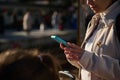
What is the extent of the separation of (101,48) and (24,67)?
2.00 feet

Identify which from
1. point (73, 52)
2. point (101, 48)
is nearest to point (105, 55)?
point (101, 48)

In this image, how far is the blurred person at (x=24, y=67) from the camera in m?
1.86

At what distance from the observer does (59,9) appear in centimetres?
3491

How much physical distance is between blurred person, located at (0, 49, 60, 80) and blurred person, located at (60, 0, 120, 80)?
0.25 meters

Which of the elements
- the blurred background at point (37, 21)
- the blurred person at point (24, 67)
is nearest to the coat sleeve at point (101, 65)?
the blurred person at point (24, 67)

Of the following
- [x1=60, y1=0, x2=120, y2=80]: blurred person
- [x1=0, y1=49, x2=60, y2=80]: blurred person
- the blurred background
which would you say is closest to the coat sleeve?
[x1=60, y1=0, x2=120, y2=80]: blurred person

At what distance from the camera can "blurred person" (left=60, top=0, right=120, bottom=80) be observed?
2256 millimetres

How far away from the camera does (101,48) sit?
2.36 m

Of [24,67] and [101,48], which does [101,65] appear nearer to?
[101,48]

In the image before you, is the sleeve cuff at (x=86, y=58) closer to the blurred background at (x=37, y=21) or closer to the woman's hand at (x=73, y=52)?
the woman's hand at (x=73, y=52)

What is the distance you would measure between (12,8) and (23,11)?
90cm

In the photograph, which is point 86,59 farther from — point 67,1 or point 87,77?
point 67,1

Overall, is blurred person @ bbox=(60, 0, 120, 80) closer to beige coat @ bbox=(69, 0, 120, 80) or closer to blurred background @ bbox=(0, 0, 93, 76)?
beige coat @ bbox=(69, 0, 120, 80)

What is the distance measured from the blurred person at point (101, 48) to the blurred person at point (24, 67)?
0.83 feet
